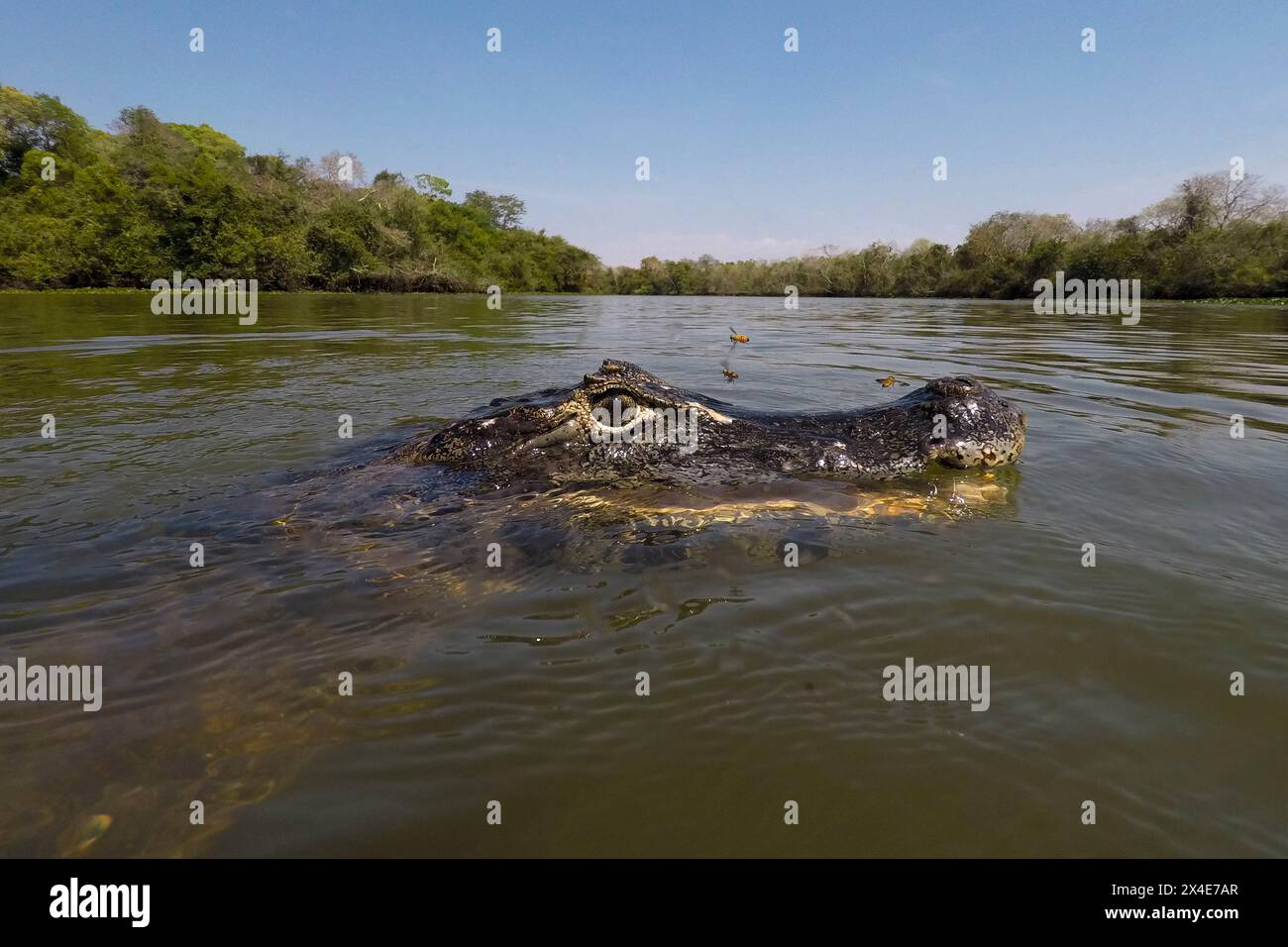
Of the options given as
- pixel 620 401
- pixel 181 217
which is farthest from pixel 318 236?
pixel 620 401

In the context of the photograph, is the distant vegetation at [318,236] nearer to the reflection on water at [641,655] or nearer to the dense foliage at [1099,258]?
the dense foliage at [1099,258]

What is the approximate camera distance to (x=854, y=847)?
1.69m

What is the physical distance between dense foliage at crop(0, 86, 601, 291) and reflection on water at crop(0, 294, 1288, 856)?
46988 mm

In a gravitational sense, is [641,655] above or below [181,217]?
below

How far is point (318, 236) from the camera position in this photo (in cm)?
5181

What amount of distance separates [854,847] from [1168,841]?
0.78 meters

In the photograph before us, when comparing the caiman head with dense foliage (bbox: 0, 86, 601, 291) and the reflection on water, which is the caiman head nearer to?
the reflection on water

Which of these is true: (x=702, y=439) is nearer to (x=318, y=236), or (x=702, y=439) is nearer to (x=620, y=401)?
(x=620, y=401)

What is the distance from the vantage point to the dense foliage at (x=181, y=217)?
4116cm

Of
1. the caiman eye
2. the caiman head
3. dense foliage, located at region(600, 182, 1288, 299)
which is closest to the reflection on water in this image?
the caiman head

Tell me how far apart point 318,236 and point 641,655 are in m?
58.7
